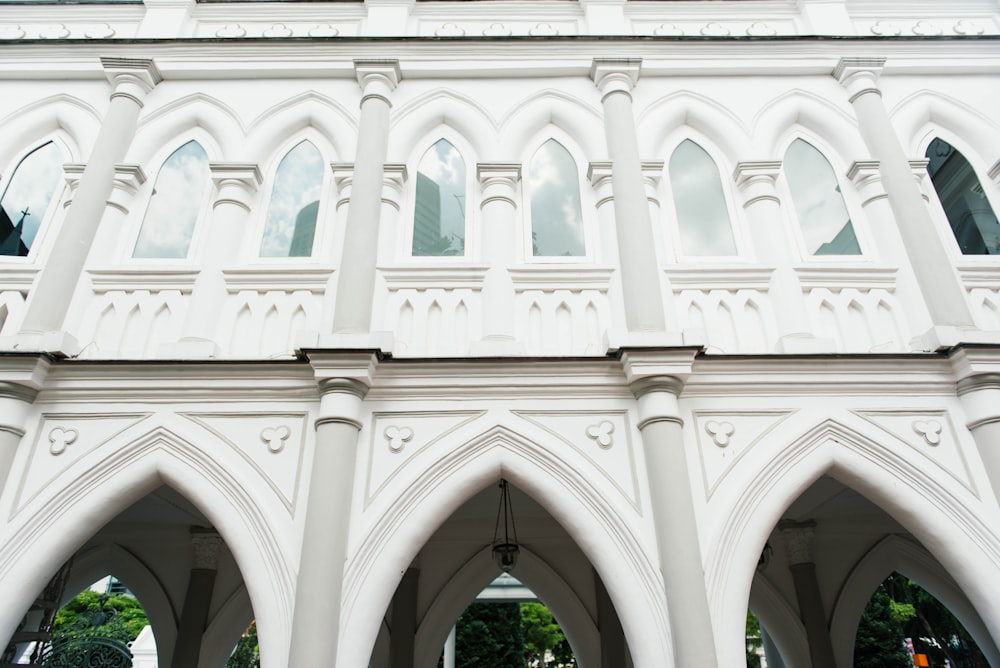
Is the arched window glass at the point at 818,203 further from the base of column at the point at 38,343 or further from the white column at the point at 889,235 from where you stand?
the base of column at the point at 38,343

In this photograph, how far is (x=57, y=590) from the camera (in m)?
8.23

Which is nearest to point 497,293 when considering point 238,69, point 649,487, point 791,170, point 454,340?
point 454,340

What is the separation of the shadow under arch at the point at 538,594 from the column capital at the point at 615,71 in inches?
257

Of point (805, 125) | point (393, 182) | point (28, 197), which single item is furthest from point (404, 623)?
point (805, 125)

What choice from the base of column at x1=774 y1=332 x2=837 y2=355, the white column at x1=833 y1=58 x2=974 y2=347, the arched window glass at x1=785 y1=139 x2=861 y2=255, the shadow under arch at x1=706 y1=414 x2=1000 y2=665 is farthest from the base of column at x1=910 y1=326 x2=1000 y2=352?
the arched window glass at x1=785 y1=139 x2=861 y2=255

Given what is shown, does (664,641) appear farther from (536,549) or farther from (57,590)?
(57,590)

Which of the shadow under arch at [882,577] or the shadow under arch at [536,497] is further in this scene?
the shadow under arch at [882,577]

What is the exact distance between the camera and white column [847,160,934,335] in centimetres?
697

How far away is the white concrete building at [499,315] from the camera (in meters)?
5.93

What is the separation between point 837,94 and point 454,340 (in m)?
5.99

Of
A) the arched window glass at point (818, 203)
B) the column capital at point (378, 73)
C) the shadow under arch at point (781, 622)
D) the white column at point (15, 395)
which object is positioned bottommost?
the shadow under arch at point (781, 622)

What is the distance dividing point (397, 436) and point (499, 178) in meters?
3.40

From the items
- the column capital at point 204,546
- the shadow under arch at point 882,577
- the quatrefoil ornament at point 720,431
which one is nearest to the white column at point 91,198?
the column capital at point 204,546

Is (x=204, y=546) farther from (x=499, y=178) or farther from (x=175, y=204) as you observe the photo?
(x=499, y=178)
